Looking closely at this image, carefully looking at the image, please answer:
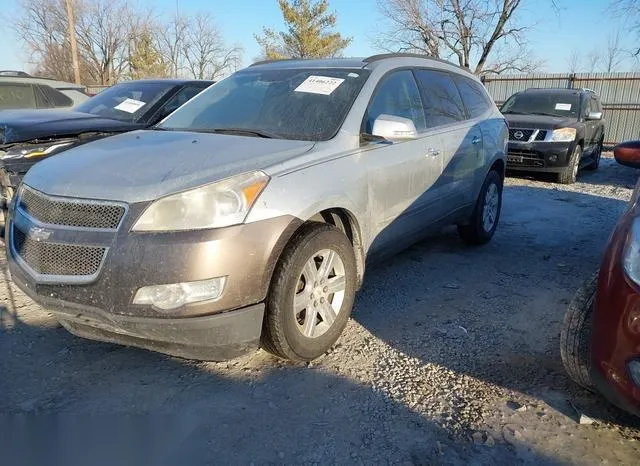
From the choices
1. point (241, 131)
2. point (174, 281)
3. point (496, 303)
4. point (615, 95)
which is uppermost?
point (615, 95)

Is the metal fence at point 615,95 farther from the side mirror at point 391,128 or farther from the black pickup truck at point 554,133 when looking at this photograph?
the side mirror at point 391,128

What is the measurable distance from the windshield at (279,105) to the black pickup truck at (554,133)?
21.3 ft

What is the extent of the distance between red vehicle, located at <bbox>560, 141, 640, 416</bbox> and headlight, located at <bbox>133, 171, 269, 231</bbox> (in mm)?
1609

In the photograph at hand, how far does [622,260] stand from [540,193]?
6.69 metres

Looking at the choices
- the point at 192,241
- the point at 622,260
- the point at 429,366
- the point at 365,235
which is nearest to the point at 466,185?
the point at 365,235

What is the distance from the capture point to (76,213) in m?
2.45

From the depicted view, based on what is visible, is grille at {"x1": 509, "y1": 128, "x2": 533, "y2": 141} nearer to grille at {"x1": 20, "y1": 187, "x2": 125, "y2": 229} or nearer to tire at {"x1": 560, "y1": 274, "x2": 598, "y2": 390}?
tire at {"x1": 560, "y1": 274, "x2": 598, "y2": 390}

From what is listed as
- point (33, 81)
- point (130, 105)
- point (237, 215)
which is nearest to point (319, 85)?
point (237, 215)

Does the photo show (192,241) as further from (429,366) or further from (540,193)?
(540,193)

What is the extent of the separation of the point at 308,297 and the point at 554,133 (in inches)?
305

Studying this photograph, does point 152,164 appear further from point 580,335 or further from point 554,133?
point 554,133

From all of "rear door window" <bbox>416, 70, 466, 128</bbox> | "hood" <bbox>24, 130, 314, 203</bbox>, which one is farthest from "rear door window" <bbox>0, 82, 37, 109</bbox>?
"rear door window" <bbox>416, 70, 466, 128</bbox>

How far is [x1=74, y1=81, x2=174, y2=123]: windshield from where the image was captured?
6.03 meters

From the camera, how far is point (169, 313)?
7.70 feet
